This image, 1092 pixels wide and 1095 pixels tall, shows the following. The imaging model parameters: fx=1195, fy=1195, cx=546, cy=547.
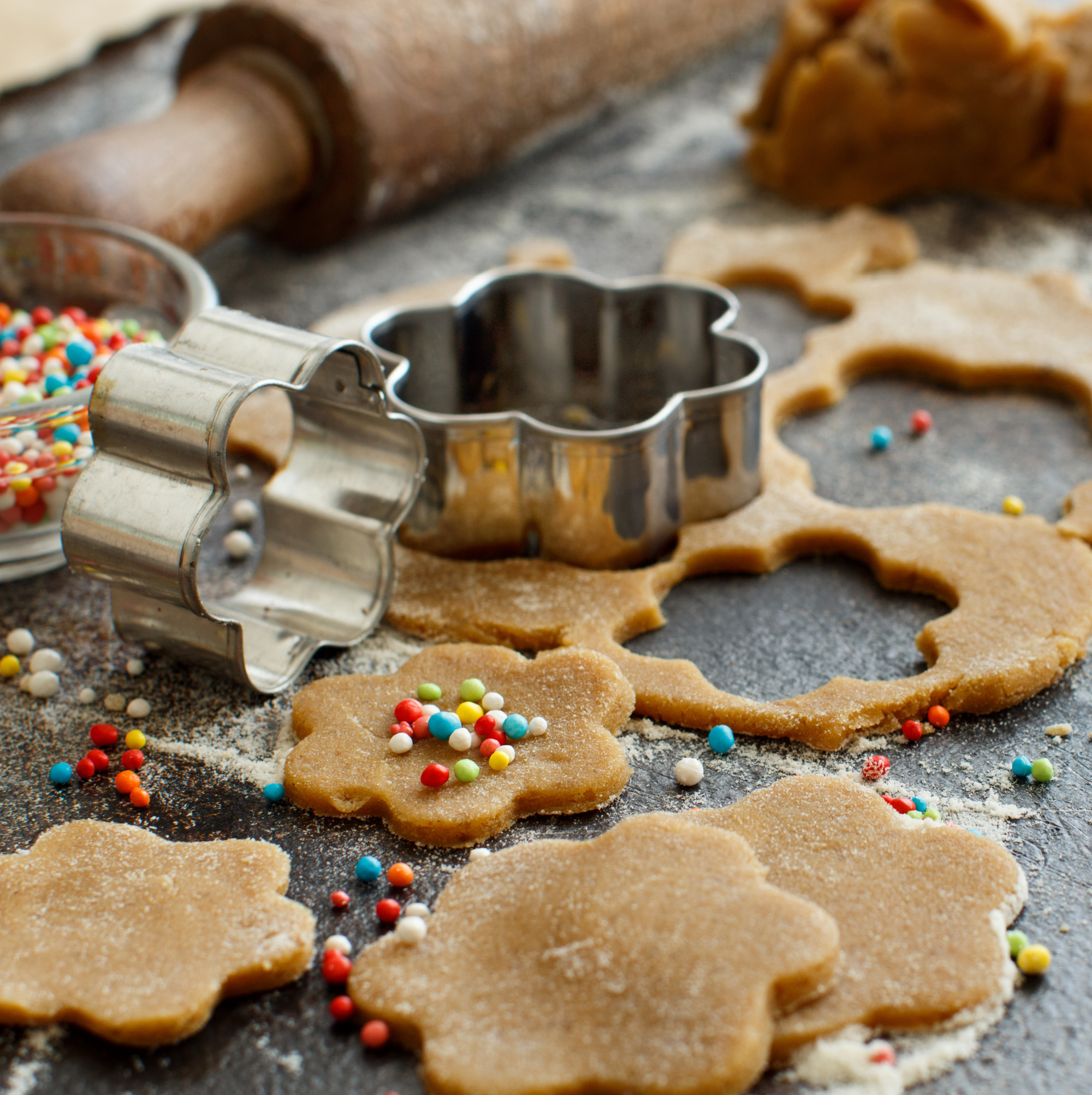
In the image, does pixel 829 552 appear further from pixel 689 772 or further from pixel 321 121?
pixel 321 121

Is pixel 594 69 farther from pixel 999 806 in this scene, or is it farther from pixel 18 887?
pixel 18 887

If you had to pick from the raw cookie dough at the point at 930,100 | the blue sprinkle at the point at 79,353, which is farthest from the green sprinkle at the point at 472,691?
the raw cookie dough at the point at 930,100

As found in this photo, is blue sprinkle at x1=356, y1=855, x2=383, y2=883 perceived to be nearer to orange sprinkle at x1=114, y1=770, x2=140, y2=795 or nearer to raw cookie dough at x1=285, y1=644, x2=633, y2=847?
raw cookie dough at x1=285, y1=644, x2=633, y2=847

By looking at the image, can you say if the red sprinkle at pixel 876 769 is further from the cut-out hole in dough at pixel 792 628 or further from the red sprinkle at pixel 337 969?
the red sprinkle at pixel 337 969

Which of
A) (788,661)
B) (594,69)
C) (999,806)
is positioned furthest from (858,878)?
(594,69)

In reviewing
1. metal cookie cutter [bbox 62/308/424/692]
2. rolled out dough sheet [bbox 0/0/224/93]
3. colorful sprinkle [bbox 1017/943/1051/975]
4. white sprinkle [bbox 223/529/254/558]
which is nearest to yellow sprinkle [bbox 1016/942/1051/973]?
colorful sprinkle [bbox 1017/943/1051/975]

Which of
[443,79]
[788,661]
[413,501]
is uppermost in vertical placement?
[443,79]
